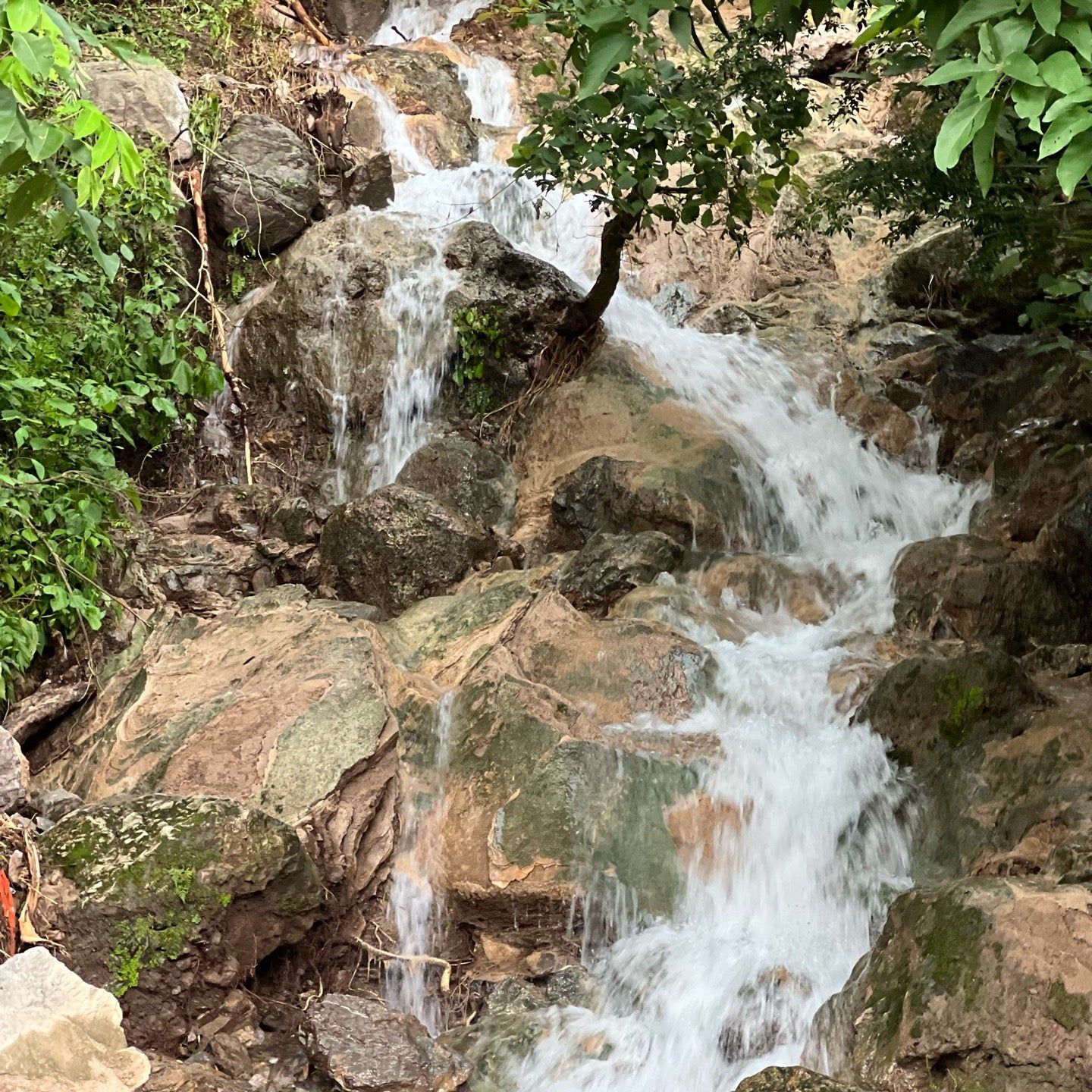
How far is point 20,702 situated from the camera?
15.8 ft

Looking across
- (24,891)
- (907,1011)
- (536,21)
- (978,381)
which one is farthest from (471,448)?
(907,1011)

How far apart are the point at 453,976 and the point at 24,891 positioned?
5.51 feet

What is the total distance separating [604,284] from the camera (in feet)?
25.0

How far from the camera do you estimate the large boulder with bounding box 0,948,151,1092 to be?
2430mm

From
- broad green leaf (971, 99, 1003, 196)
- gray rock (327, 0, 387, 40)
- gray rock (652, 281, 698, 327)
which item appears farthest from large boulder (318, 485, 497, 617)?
gray rock (327, 0, 387, 40)

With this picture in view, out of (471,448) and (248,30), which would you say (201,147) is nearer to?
(248,30)

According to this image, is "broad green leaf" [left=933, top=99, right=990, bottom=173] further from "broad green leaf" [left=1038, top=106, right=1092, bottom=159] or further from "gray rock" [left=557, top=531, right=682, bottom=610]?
"gray rock" [left=557, top=531, right=682, bottom=610]

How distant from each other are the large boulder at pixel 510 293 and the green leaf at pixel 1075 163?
249 inches

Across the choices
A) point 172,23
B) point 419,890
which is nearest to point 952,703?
point 419,890

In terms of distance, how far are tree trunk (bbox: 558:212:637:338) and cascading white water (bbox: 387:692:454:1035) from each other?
3818mm

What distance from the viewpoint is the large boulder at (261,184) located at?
26.7ft

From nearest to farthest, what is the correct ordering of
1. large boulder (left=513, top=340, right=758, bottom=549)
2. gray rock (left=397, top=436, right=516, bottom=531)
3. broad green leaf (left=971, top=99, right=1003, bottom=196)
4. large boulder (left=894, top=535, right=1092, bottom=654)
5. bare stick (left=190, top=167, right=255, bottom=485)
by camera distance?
broad green leaf (left=971, top=99, right=1003, bottom=196)
large boulder (left=894, top=535, right=1092, bottom=654)
large boulder (left=513, top=340, right=758, bottom=549)
gray rock (left=397, top=436, right=516, bottom=531)
bare stick (left=190, top=167, right=255, bottom=485)

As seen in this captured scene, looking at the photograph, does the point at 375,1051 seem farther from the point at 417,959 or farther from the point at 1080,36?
the point at 1080,36

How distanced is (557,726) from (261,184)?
5.64m
